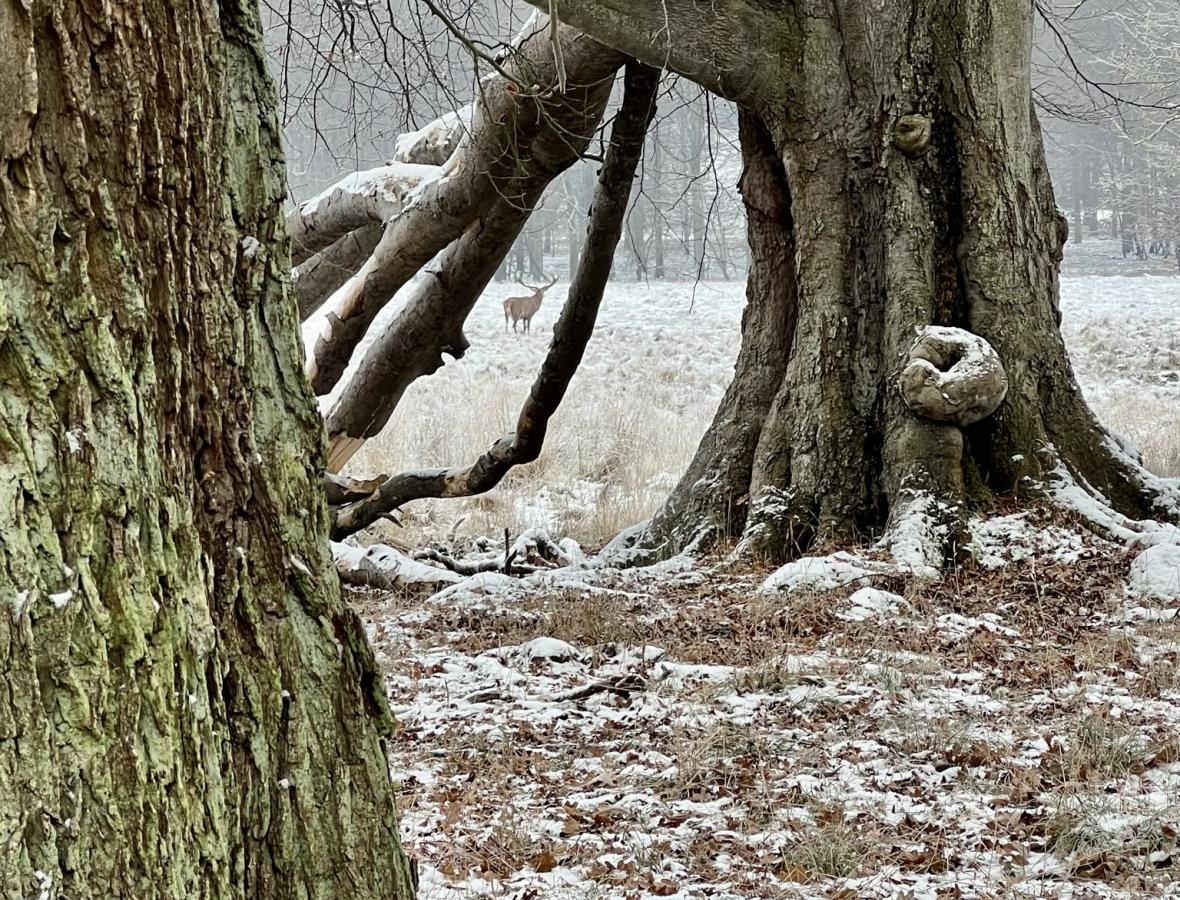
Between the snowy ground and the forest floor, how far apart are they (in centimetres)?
390

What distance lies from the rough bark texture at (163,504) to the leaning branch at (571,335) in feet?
16.0

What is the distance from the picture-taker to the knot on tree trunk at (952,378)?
5707 mm

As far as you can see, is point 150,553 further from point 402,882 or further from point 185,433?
point 402,882

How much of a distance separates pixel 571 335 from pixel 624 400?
385 inches

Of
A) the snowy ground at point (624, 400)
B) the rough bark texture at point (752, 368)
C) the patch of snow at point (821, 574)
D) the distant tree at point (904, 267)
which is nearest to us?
the patch of snow at point (821, 574)

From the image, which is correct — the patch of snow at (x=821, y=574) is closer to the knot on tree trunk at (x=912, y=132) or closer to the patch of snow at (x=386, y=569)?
the patch of snow at (x=386, y=569)

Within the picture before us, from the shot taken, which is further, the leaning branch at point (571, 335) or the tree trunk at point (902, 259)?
the leaning branch at point (571, 335)

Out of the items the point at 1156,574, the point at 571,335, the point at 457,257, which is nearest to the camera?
the point at 1156,574

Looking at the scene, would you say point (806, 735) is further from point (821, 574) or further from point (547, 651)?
point (821, 574)

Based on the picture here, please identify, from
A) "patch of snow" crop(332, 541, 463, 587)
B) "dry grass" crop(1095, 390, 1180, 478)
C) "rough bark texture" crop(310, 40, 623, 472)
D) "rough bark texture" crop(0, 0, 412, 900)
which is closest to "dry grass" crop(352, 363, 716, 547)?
"rough bark texture" crop(310, 40, 623, 472)

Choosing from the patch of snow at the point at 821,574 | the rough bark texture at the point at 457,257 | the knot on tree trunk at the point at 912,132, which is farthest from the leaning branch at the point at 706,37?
the patch of snow at the point at 821,574

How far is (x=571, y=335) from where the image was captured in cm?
709

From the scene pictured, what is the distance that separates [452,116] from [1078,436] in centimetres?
460

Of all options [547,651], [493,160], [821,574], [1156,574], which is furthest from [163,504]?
[493,160]
